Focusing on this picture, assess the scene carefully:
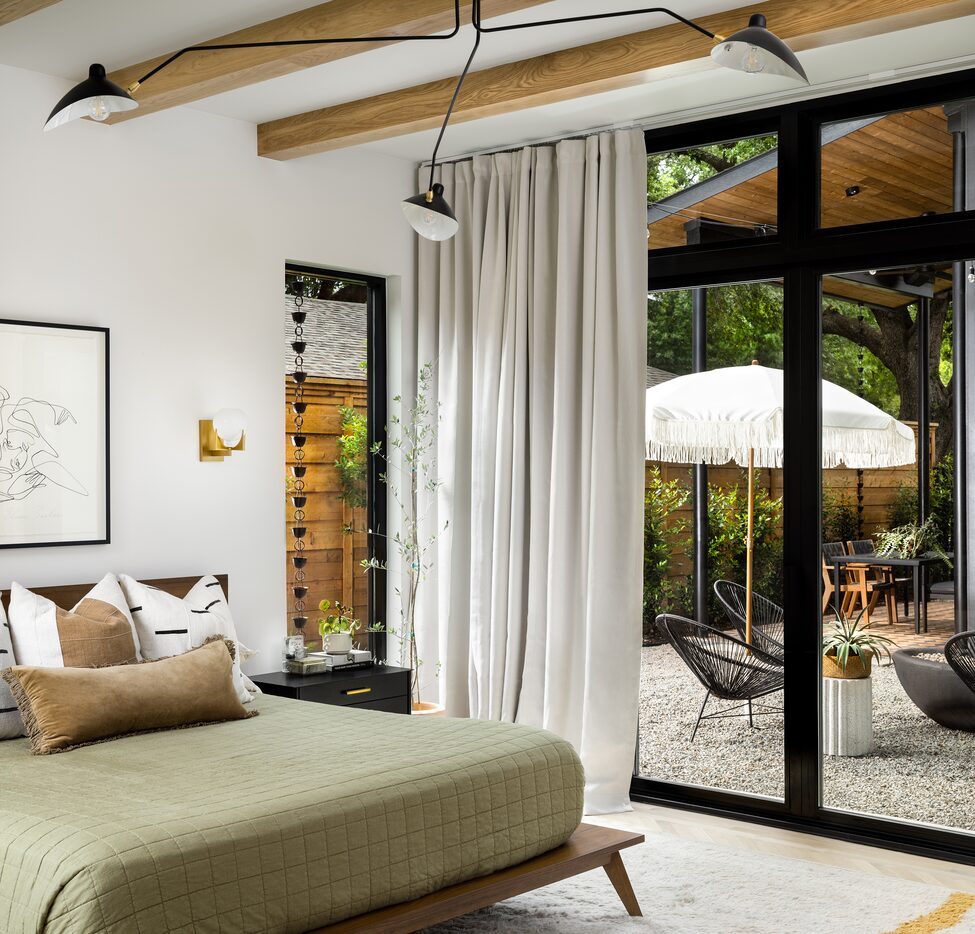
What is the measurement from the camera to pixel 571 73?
13.4 ft

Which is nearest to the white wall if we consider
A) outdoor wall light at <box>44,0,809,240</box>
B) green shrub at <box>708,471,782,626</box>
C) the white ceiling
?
the white ceiling

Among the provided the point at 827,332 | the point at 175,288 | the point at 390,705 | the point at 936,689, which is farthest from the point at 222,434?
the point at 936,689

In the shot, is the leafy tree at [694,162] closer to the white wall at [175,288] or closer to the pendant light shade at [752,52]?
the white wall at [175,288]

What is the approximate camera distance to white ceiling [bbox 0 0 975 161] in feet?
12.2

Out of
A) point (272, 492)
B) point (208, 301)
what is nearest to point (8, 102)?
point (208, 301)

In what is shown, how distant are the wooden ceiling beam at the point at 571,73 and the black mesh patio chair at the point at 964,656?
2.09 m

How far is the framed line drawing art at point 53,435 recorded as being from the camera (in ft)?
13.5

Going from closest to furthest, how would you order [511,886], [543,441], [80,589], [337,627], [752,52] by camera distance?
[752,52], [511,886], [80,589], [543,441], [337,627]

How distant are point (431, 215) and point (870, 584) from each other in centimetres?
223

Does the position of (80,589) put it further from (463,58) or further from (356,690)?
(463,58)

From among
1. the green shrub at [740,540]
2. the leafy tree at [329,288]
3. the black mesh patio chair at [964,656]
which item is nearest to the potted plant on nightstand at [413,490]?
the leafy tree at [329,288]

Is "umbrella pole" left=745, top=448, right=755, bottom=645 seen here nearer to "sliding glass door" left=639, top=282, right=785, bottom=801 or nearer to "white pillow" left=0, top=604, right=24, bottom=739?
"sliding glass door" left=639, top=282, right=785, bottom=801

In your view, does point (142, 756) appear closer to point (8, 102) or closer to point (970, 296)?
point (8, 102)

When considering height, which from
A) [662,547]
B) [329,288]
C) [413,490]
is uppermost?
[329,288]
